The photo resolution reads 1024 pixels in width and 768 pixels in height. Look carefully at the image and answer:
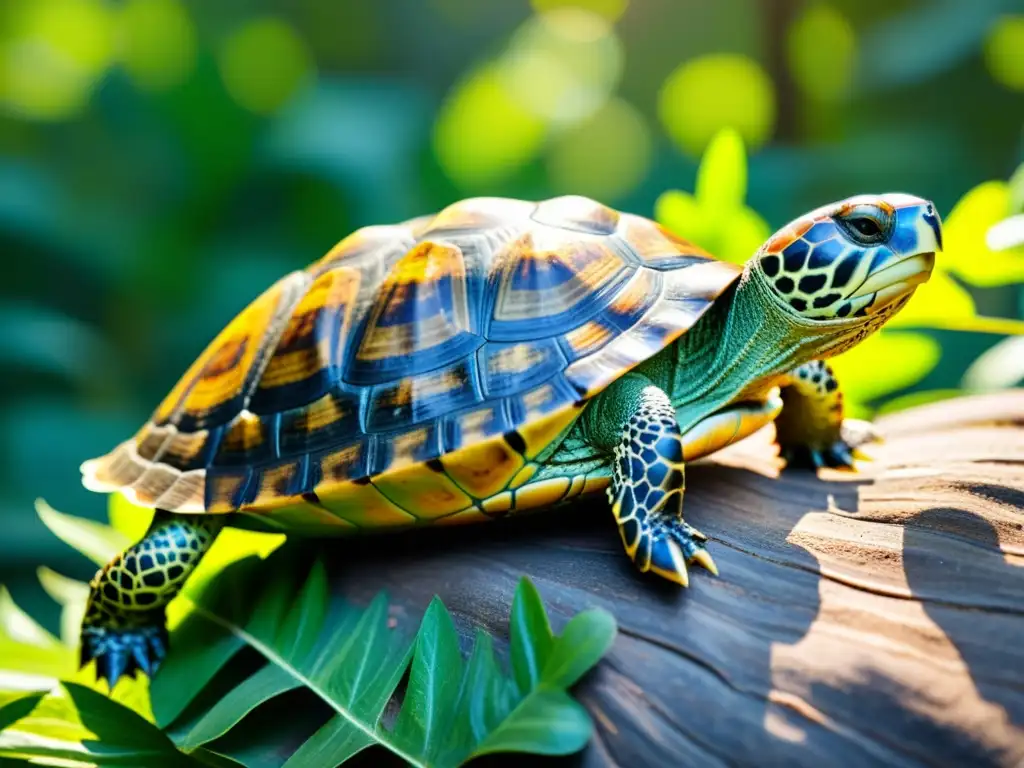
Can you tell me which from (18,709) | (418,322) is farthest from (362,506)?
(18,709)

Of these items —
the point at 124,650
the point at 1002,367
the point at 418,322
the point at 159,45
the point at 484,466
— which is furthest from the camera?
the point at 159,45

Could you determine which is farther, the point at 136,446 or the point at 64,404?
the point at 64,404

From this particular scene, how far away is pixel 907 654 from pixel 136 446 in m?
1.69

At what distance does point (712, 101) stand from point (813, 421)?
7.50ft

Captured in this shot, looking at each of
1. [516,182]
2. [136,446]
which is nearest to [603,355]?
[136,446]

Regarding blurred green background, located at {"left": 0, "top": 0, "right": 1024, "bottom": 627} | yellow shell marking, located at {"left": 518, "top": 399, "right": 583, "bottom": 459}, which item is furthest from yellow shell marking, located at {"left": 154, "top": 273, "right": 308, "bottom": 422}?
blurred green background, located at {"left": 0, "top": 0, "right": 1024, "bottom": 627}

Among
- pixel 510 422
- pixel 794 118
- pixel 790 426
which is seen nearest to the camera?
pixel 510 422

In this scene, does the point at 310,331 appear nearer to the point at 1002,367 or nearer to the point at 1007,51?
the point at 1002,367

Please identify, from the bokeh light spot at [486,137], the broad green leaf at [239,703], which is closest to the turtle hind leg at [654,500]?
the broad green leaf at [239,703]

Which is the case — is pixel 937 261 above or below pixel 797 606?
above

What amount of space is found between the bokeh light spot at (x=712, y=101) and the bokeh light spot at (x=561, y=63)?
35 cm

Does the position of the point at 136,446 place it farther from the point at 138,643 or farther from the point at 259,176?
the point at 259,176

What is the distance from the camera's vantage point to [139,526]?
2.06 meters

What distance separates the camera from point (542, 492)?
1462mm
